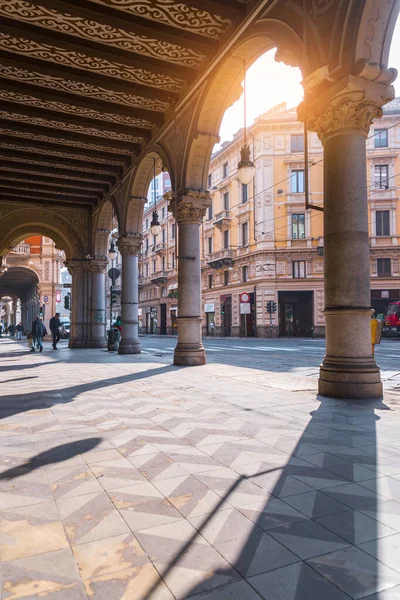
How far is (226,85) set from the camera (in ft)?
33.8

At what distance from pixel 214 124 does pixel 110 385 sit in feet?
22.6

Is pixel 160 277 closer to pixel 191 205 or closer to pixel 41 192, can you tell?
pixel 41 192

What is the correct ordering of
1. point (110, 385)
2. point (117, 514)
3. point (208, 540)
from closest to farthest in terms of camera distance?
point (208, 540), point (117, 514), point (110, 385)

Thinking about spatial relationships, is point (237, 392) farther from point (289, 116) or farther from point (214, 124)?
point (289, 116)

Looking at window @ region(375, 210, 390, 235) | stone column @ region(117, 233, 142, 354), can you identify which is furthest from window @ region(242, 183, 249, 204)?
stone column @ region(117, 233, 142, 354)

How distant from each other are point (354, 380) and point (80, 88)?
355 inches

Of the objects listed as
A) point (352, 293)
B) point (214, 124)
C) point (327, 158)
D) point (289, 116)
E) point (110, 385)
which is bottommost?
point (110, 385)

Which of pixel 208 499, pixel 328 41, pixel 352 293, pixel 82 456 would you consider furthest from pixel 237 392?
pixel 328 41


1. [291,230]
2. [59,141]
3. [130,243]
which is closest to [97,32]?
[59,141]

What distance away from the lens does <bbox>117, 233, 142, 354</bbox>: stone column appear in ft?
54.4

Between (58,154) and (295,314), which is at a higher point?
(58,154)

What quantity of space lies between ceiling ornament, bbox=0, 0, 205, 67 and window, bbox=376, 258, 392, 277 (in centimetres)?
2902

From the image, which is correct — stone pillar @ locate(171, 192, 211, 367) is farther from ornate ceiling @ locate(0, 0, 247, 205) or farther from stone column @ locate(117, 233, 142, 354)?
stone column @ locate(117, 233, 142, 354)

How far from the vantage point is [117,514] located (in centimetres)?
262
